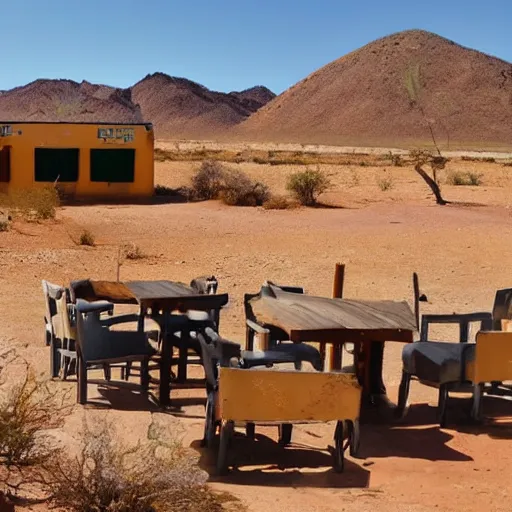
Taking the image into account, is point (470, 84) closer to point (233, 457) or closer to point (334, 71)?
point (334, 71)

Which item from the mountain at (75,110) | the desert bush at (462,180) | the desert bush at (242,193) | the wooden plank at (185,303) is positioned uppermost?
the mountain at (75,110)

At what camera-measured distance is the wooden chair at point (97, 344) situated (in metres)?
7.68

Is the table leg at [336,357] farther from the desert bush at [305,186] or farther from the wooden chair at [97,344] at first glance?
the desert bush at [305,186]

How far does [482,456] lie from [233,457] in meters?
1.79

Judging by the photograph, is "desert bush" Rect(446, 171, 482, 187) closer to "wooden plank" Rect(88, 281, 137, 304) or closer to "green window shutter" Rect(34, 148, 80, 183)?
"green window shutter" Rect(34, 148, 80, 183)

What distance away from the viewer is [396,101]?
100500mm

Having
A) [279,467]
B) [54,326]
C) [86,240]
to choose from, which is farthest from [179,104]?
[279,467]

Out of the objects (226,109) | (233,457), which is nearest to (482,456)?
(233,457)

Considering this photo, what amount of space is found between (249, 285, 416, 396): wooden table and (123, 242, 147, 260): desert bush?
25.5ft

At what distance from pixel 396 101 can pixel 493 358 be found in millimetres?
95459

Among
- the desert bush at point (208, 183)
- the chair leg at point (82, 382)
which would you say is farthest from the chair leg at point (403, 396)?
the desert bush at point (208, 183)

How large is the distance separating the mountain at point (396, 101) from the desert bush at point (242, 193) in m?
64.0

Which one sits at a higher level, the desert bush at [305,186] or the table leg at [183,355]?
the desert bush at [305,186]

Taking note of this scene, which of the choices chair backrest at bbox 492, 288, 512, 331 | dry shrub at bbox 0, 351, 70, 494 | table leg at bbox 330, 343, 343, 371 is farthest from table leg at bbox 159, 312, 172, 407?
chair backrest at bbox 492, 288, 512, 331
